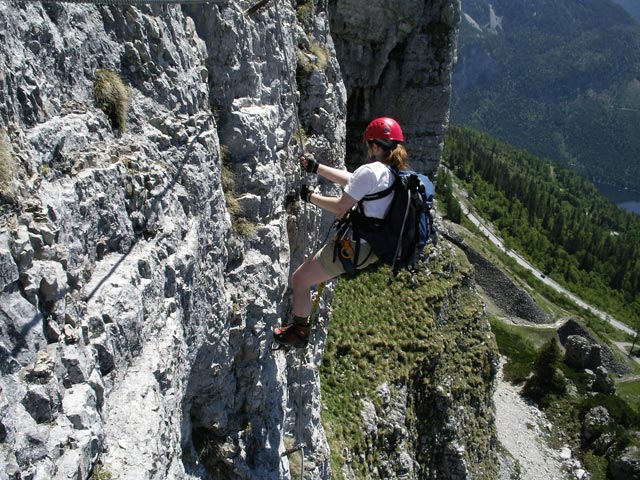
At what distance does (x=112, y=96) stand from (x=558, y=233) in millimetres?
130154

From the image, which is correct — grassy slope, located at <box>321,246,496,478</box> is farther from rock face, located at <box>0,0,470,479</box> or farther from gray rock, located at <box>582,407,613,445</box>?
gray rock, located at <box>582,407,613,445</box>

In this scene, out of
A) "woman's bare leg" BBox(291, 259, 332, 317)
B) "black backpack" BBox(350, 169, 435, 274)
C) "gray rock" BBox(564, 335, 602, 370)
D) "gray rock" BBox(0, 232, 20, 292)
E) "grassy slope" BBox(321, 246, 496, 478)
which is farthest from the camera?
"gray rock" BBox(564, 335, 602, 370)

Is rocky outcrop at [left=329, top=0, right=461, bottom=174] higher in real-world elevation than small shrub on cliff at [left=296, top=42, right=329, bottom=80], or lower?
lower

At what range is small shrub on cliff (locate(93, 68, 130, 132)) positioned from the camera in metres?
5.21

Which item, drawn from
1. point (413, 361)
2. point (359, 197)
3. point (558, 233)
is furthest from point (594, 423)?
point (558, 233)

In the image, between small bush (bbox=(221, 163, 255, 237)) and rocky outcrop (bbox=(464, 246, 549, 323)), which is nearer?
small bush (bbox=(221, 163, 255, 237))

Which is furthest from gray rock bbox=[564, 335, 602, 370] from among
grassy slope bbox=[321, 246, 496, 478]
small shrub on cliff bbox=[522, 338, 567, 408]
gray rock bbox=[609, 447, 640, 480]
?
→ grassy slope bbox=[321, 246, 496, 478]

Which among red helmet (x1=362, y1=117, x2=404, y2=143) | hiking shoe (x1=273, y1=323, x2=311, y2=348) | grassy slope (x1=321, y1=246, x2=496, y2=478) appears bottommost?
grassy slope (x1=321, y1=246, x2=496, y2=478)

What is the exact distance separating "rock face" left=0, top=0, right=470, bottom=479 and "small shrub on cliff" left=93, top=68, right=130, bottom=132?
0.08 m

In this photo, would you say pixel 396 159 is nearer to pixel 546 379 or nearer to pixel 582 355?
pixel 546 379

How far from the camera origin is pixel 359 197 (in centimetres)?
719

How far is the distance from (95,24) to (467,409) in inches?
991

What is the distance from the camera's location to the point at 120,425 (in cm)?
462

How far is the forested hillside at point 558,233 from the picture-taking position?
108 m
